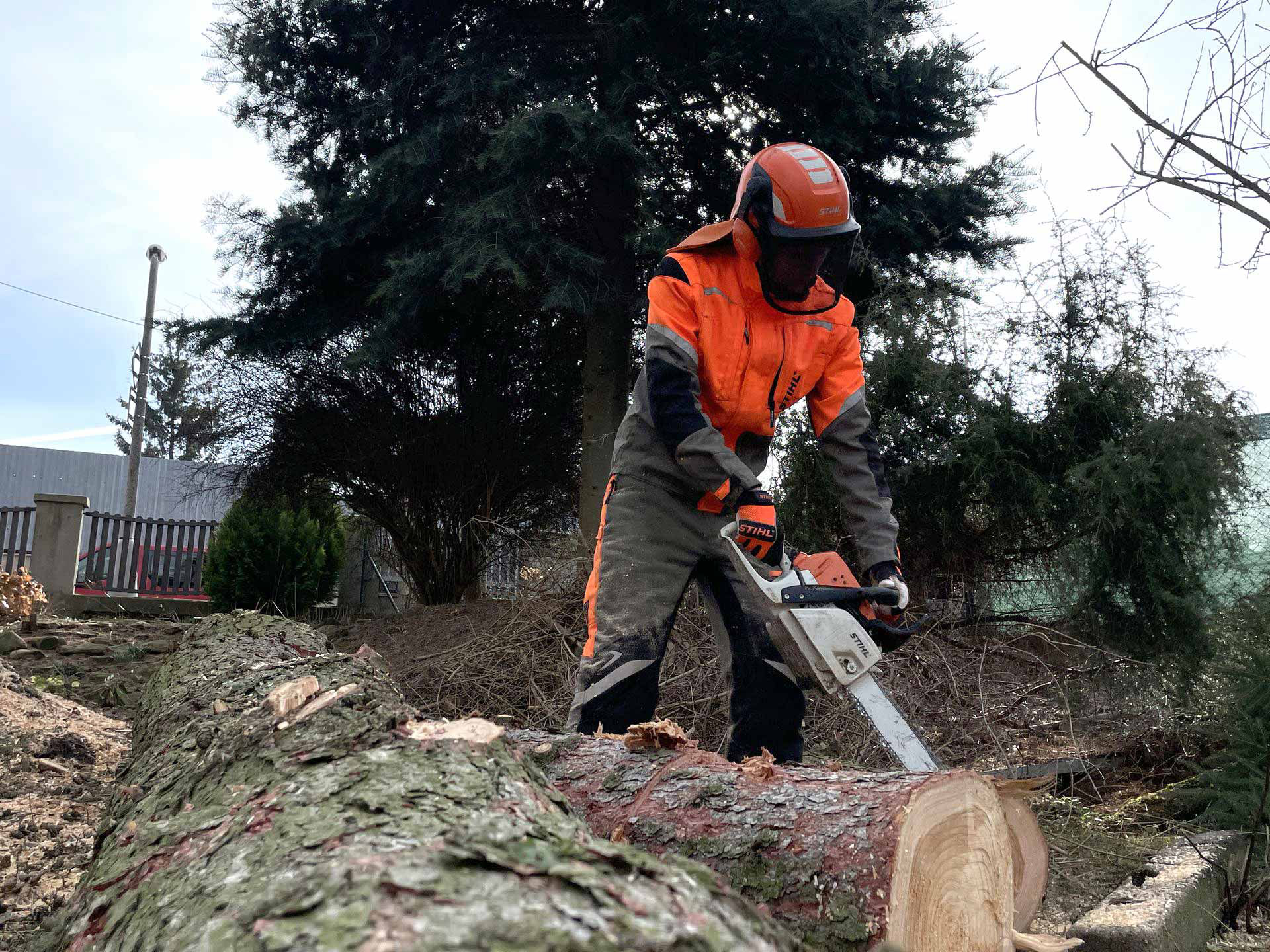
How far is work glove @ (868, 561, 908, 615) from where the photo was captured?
2717mm

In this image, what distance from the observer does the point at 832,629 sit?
251 cm

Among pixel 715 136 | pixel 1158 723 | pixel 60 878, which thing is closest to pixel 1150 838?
pixel 1158 723

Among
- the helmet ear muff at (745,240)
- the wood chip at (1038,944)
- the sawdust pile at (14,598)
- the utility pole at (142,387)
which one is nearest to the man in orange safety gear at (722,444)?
the helmet ear muff at (745,240)

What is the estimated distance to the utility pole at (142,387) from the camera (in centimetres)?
1889

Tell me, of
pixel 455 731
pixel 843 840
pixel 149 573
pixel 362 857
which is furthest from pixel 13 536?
pixel 362 857

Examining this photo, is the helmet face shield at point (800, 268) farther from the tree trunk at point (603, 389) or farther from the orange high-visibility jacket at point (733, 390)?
the tree trunk at point (603, 389)

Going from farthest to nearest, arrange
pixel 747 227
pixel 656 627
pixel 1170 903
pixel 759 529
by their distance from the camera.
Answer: pixel 747 227 < pixel 656 627 < pixel 759 529 < pixel 1170 903

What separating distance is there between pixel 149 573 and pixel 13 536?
5.49 ft

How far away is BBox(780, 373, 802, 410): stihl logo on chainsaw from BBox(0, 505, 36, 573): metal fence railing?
37.5ft

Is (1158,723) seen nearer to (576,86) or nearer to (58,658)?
(576,86)

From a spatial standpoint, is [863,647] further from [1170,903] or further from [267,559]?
[267,559]

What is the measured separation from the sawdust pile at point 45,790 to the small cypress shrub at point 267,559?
396 cm

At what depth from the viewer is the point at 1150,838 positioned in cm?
351

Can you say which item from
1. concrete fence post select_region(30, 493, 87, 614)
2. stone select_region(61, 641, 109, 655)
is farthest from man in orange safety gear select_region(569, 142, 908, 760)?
concrete fence post select_region(30, 493, 87, 614)
